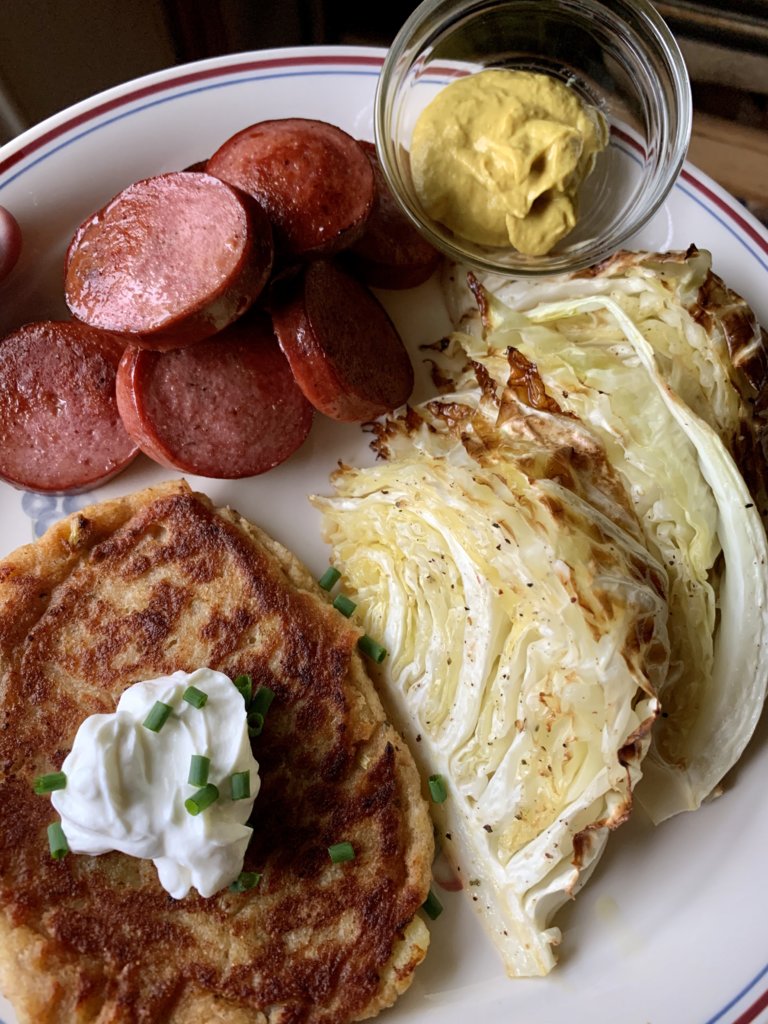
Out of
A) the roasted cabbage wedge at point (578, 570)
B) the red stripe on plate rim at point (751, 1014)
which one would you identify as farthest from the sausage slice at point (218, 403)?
the red stripe on plate rim at point (751, 1014)

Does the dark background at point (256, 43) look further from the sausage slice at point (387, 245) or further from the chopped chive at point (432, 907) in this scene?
the chopped chive at point (432, 907)

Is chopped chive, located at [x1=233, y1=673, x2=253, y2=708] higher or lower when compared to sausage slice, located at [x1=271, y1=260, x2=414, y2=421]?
lower

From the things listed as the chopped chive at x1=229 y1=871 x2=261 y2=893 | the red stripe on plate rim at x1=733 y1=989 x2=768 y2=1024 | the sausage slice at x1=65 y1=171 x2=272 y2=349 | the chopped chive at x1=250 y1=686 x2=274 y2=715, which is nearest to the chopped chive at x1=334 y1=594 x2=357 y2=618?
the chopped chive at x1=250 y1=686 x2=274 y2=715

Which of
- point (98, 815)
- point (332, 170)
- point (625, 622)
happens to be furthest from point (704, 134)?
point (98, 815)

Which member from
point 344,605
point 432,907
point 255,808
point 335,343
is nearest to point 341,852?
point 255,808

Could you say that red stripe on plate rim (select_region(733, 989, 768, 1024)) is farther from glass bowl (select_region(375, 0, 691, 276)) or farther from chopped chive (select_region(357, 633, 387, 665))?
glass bowl (select_region(375, 0, 691, 276))

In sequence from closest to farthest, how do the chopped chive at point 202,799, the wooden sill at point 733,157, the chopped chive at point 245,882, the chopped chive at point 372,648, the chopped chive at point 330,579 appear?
the chopped chive at point 202,799, the chopped chive at point 245,882, the chopped chive at point 372,648, the chopped chive at point 330,579, the wooden sill at point 733,157

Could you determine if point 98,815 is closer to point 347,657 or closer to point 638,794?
point 347,657
